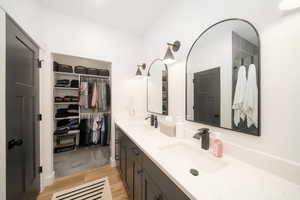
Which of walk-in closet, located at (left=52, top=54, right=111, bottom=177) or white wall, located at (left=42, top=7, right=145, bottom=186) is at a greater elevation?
white wall, located at (left=42, top=7, right=145, bottom=186)

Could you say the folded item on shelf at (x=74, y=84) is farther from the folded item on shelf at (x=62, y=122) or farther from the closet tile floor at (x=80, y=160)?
the closet tile floor at (x=80, y=160)

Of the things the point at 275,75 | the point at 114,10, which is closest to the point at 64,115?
the point at 114,10

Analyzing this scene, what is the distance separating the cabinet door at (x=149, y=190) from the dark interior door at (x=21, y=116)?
3.62 ft

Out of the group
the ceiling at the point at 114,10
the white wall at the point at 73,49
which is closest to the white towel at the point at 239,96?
the ceiling at the point at 114,10

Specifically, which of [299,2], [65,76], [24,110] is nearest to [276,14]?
[299,2]

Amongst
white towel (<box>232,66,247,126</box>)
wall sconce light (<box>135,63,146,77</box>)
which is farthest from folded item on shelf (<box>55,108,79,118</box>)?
white towel (<box>232,66,247,126</box>)

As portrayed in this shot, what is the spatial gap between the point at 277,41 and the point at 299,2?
0.55ft

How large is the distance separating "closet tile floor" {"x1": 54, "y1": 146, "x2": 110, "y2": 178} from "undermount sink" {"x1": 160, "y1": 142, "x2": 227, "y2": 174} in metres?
1.76

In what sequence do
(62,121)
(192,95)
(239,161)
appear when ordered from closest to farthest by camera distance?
(239,161) < (192,95) < (62,121)

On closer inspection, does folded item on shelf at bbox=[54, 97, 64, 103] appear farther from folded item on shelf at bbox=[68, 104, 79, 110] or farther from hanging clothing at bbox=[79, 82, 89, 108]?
hanging clothing at bbox=[79, 82, 89, 108]

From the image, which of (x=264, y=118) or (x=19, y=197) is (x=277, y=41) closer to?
(x=264, y=118)

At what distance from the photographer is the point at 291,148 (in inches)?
24.1

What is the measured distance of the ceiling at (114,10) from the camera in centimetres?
153

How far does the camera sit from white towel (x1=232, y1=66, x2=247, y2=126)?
80 centimetres
